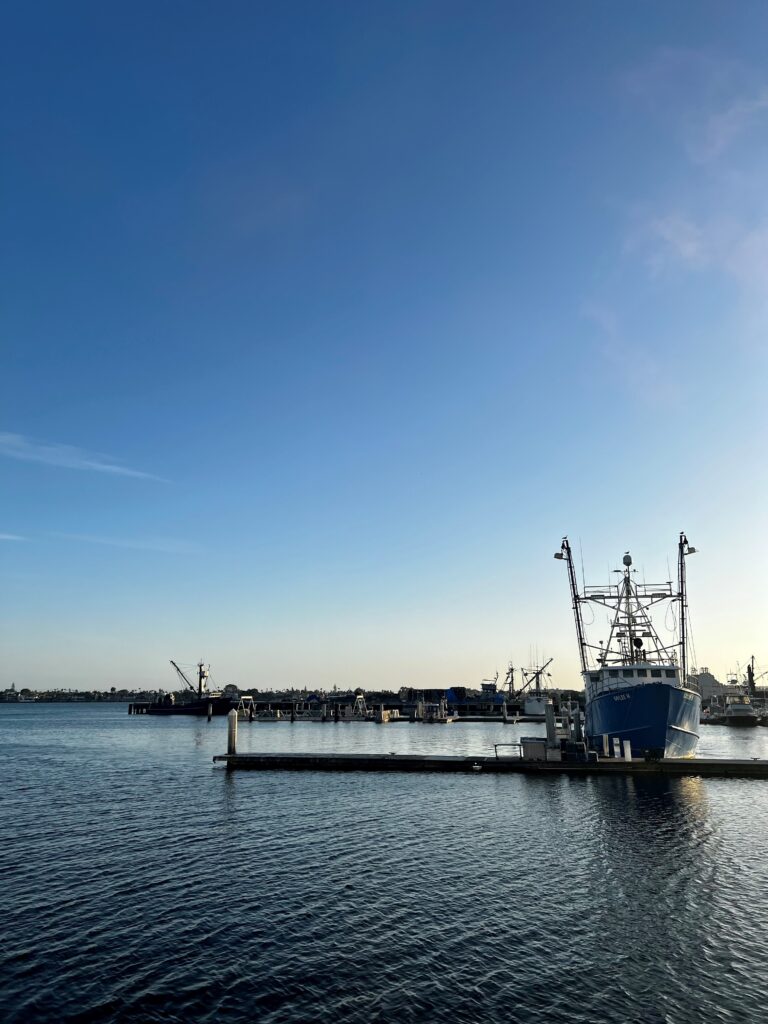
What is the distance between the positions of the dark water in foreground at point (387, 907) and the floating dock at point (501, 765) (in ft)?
22.3

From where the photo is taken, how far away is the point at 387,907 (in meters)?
26.1

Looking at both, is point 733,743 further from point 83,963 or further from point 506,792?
point 83,963

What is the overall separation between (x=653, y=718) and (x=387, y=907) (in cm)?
4410

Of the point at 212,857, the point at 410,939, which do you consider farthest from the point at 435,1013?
the point at 212,857

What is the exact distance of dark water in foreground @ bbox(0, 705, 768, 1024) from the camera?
1883 cm

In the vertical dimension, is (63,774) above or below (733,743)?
above

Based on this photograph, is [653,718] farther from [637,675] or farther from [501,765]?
[501,765]

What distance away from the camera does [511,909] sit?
25.8 metres

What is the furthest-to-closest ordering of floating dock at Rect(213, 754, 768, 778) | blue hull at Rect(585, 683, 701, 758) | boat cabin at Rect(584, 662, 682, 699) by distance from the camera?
boat cabin at Rect(584, 662, 682, 699)
blue hull at Rect(585, 683, 701, 758)
floating dock at Rect(213, 754, 768, 778)

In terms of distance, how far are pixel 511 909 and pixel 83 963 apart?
1589cm

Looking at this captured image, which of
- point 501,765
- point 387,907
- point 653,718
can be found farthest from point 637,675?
point 387,907

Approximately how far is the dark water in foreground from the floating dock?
6.78m

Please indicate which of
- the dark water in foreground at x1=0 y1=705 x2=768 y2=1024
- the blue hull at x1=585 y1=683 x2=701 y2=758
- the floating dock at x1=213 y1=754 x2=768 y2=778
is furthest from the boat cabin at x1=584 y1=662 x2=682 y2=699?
the dark water in foreground at x1=0 y1=705 x2=768 y2=1024

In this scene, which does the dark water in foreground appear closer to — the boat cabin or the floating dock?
the floating dock
